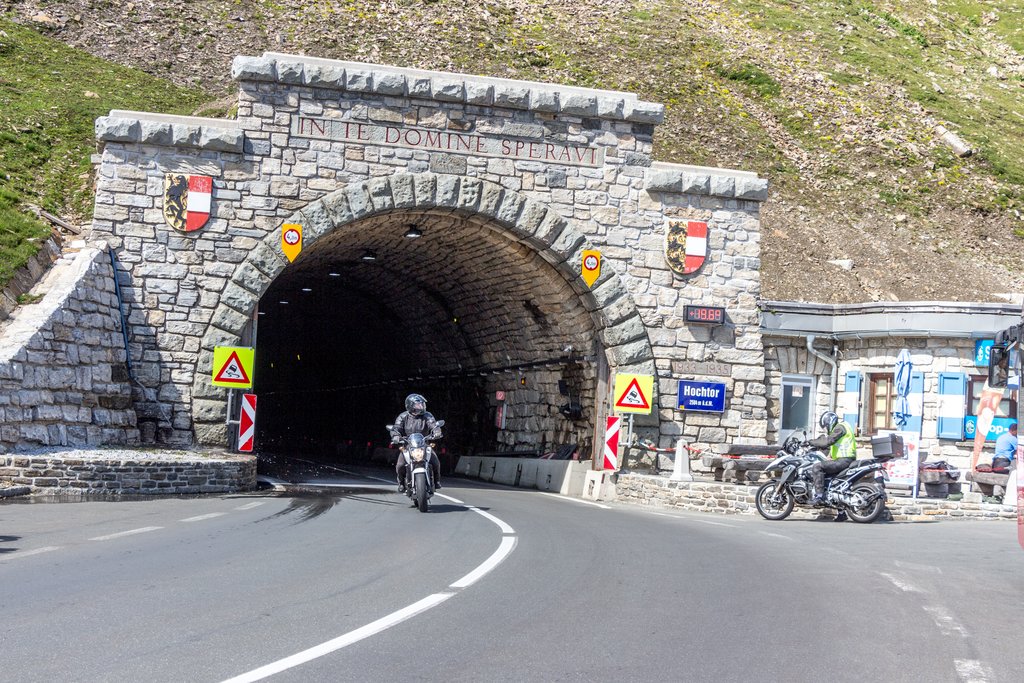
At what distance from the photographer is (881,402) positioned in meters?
24.6

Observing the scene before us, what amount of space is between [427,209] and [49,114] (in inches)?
481

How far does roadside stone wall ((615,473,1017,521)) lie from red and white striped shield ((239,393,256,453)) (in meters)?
6.87

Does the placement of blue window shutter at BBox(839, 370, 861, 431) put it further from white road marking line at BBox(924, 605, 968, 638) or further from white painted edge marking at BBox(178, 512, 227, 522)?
white road marking line at BBox(924, 605, 968, 638)

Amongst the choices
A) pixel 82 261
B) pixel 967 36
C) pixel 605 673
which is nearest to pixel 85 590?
pixel 605 673

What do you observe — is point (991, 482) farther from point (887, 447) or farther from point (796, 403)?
point (796, 403)

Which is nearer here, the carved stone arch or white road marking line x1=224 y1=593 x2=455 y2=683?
white road marking line x1=224 y1=593 x2=455 y2=683

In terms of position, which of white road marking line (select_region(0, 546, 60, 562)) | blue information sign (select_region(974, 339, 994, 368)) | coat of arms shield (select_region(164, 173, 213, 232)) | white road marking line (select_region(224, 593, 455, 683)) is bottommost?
white road marking line (select_region(0, 546, 60, 562))

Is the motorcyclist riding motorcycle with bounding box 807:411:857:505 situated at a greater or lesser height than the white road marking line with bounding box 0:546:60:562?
greater

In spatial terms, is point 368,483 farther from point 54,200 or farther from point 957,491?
point 957,491

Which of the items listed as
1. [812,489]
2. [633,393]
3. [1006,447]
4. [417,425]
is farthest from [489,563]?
[1006,447]

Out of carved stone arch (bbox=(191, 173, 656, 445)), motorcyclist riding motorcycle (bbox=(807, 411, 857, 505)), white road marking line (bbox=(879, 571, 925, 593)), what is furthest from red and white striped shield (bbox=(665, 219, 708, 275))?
white road marking line (bbox=(879, 571, 925, 593))

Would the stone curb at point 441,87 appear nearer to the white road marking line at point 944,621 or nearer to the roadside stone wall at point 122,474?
the roadside stone wall at point 122,474

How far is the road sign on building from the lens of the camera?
71.1ft

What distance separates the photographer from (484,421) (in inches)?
1184
